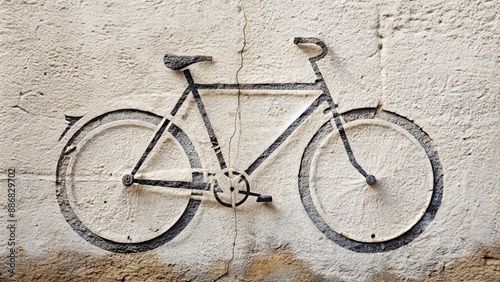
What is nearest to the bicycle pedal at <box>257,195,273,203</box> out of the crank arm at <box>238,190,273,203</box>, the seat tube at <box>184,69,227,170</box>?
the crank arm at <box>238,190,273,203</box>

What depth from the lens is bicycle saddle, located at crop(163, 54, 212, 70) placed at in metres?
3.66

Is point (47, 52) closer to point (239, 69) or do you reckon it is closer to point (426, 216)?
point (239, 69)

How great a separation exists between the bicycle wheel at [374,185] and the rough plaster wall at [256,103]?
0.23 feet

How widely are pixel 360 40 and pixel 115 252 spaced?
2.21m

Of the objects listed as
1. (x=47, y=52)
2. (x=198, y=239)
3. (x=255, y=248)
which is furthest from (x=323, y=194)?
(x=47, y=52)

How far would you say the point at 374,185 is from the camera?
3.64 m

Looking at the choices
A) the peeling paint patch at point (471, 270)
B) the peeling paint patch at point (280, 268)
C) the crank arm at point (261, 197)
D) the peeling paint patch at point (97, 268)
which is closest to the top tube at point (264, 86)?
the crank arm at point (261, 197)

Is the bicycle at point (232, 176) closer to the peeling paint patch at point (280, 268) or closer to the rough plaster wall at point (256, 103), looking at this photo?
the rough plaster wall at point (256, 103)

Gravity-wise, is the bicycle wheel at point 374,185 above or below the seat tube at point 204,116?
below

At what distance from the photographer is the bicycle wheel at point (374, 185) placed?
3646 millimetres

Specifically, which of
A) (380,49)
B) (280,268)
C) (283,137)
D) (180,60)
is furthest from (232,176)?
(380,49)

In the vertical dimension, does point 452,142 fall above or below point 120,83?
below

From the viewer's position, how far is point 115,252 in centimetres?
366

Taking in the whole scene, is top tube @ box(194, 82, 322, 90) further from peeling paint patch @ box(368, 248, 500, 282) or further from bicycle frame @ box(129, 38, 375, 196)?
peeling paint patch @ box(368, 248, 500, 282)
